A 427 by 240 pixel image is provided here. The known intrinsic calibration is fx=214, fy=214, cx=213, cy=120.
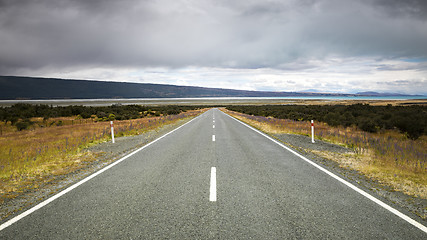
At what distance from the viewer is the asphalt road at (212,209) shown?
3.20 metres

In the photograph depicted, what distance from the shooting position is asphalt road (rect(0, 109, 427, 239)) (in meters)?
3.20

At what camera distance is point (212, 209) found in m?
3.92

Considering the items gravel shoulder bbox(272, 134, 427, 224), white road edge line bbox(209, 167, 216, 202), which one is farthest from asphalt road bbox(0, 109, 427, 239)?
gravel shoulder bbox(272, 134, 427, 224)

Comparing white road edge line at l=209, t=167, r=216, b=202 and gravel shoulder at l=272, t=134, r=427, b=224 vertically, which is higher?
white road edge line at l=209, t=167, r=216, b=202

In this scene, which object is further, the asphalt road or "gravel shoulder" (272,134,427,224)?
"gravel shoulder" (272,134,427,224)

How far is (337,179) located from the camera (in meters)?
5.66

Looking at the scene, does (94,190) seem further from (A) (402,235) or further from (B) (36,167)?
(A) (402,235)

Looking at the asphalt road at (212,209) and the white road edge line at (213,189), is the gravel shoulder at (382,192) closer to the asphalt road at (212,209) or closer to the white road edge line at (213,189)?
the asphalt road at (212,209)

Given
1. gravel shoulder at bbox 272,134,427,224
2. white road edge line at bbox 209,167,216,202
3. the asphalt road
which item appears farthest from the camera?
white road edge line at bbox 209,167,216,202

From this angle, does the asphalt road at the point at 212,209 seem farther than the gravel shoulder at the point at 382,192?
No

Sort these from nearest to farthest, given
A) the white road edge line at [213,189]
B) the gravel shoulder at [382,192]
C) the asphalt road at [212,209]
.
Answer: the asphalt road at [212,209] → the gravel shoulder at [382,192] → the white road edge line at [213,189]

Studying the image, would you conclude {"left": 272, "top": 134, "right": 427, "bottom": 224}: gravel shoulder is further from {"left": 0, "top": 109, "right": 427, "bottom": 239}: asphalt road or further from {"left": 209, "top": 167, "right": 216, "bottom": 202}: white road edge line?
{"left": 209, "top": 167, "right": 216, "bottom": 202}: white road edge line

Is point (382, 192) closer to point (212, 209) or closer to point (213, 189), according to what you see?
point (213, 189)

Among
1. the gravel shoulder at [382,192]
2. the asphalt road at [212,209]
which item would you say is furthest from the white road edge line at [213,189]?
the gravel shoulder at [382,192]
